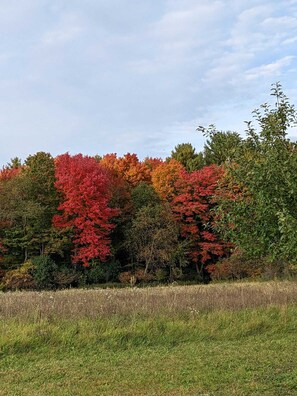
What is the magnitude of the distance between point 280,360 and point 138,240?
35229 millimetres

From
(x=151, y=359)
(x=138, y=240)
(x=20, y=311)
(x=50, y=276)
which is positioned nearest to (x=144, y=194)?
(x=138, y=240)

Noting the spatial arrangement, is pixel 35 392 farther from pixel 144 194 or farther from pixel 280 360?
pixel 144 194

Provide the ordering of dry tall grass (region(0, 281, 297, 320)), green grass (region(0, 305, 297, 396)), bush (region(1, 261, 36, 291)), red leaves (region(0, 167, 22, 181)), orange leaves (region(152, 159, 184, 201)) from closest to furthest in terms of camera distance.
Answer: green grass (region(0, 305, 297, 396))
dry tall grass (region(0, 281, 297, 320))
bush (region(1, 261, 36, 291))
red leaves (region(0, 167, 22, 181))
orange leaves (region(152, 159, 184, 201))

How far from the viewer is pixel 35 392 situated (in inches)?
Result: 226

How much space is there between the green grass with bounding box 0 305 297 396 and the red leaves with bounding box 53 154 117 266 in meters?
28.0

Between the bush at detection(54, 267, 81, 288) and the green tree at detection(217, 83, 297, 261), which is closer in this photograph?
the green tree at detection(217, 83, 297, 261)

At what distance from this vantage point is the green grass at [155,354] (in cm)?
598

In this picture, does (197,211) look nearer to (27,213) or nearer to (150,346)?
(27,213)

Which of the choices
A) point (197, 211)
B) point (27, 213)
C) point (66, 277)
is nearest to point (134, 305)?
point (66, 277)

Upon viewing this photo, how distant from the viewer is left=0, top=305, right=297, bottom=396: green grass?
5984 millimetres

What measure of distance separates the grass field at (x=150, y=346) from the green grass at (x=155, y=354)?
14 millimetres

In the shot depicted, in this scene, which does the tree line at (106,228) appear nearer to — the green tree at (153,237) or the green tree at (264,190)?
the green tree at (153,237)

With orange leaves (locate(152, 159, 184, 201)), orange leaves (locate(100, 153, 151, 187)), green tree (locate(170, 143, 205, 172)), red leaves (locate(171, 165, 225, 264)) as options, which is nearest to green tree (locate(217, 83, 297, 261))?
red leaves (locate(171, 165, 225, 264))

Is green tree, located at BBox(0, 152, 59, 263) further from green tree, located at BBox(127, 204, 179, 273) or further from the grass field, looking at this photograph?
the grass field
